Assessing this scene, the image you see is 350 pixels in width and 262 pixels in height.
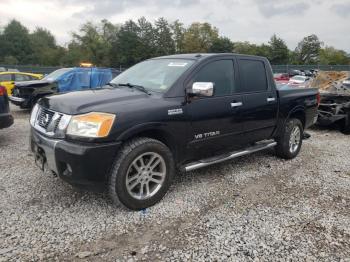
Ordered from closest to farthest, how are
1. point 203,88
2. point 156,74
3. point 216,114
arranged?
point 203,88
point 216,114
point 156,74

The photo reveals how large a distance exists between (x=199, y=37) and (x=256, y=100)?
2943 inches

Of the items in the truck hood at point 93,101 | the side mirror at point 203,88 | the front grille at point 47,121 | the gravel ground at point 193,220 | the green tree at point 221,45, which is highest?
the green tree at point 221,45

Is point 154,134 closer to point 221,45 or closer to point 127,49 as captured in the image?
Answer: point 127,49

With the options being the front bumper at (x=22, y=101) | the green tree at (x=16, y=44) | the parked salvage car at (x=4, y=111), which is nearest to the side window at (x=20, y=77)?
the front bumper at (x=22, y=101)

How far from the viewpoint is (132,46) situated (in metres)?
68.9

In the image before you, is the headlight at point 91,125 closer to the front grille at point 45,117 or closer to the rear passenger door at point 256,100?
the front grille at point 45,117

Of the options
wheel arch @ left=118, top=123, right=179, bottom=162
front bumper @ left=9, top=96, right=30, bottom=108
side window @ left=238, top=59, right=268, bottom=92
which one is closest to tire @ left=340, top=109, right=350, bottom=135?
side window @ left=238, top=59, right=268, bottom=92

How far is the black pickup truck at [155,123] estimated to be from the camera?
340cm

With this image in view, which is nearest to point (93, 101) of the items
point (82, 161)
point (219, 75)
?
point (82, 161)

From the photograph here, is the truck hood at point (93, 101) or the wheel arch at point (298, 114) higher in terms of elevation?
the truck hood at point (93, 101)

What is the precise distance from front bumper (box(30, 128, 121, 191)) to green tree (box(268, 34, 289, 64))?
251 ft

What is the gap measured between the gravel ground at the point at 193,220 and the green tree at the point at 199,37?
233ft

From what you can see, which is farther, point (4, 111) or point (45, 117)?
point (4, 111)

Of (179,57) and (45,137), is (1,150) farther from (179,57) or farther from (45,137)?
(179,57)
